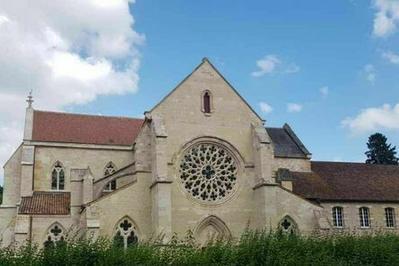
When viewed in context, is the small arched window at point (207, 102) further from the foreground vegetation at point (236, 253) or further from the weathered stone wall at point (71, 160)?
the foreground vegetation at point (236, 253)

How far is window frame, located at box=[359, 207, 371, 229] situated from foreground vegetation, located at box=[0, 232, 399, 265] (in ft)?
45.3

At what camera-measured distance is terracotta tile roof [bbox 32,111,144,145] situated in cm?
4831

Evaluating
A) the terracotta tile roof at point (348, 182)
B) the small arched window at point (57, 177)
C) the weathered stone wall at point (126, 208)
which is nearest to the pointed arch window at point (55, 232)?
the weathered stone wall at point (126, 208)

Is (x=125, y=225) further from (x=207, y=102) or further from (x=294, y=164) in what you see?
(x=294, y=164)

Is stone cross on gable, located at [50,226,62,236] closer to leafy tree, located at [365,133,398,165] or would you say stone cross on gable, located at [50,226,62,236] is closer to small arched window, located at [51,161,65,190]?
small arched window, located at [51,161,65,190]

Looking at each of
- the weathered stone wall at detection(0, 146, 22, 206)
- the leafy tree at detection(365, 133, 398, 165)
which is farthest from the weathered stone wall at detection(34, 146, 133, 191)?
the leafy tree at detection(365, 133, 398, 165)

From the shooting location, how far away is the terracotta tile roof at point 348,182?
147ft

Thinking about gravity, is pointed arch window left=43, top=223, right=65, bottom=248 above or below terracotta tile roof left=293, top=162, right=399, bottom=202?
below

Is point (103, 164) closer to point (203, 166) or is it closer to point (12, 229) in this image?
point (12, 229)

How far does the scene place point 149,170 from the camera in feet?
122

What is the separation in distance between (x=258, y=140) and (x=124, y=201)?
33.4ft

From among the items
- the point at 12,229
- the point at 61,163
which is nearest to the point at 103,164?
the point at 61,163

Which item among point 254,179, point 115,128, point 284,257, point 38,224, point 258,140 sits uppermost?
point 115,128

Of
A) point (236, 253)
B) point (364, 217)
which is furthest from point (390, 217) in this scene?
point (236, 253)
